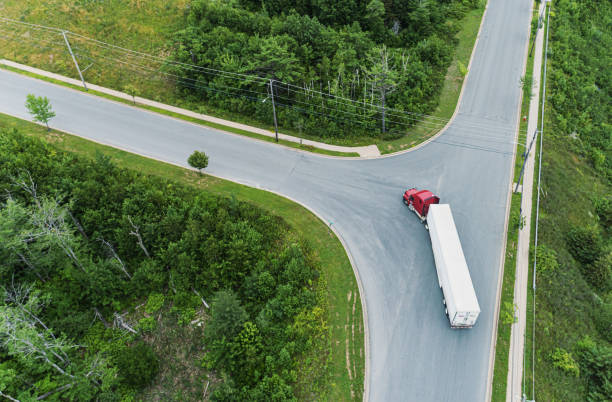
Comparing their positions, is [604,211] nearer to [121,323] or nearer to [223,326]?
[223,326]

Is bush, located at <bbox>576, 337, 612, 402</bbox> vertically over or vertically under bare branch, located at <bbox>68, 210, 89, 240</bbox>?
under

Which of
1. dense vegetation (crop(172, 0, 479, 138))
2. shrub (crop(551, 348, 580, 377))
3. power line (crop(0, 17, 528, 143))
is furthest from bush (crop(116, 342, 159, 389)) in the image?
power line (crop(0, 17, 528, 143))

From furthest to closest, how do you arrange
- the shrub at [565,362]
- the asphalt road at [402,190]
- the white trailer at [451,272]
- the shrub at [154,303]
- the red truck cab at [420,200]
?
1. the red truck cab at [420,200]
2. the shrub at [154,303]
3. the asphalt road at [402,190]
4. the shrub at [565,362]
5. the white trailer at [451,272]

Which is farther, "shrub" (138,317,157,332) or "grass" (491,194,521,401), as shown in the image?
"shrub" (138,317,157,332)

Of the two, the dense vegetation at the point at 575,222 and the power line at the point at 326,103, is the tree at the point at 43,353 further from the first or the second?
the power line at the point at 326,103

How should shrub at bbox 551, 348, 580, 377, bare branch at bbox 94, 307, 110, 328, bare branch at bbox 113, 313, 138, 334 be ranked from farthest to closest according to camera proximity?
bare branch at bbox 94, 307, 110, 328 < bare branch at bbox 113, 313, 138, 334 < shrub at bbox 551, 348, 580, 377

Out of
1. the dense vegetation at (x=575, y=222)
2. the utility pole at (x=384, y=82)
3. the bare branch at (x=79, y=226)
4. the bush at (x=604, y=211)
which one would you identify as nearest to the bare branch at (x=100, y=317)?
the bare branch at (x=79, y=226)

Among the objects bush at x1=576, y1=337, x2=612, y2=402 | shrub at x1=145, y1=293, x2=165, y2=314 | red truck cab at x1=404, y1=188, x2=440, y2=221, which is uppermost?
red truck cab at x1=404, y1=188, x2=440, y2=221

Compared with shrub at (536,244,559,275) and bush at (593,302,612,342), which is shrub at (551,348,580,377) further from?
shrub at (536,244,559,275)
